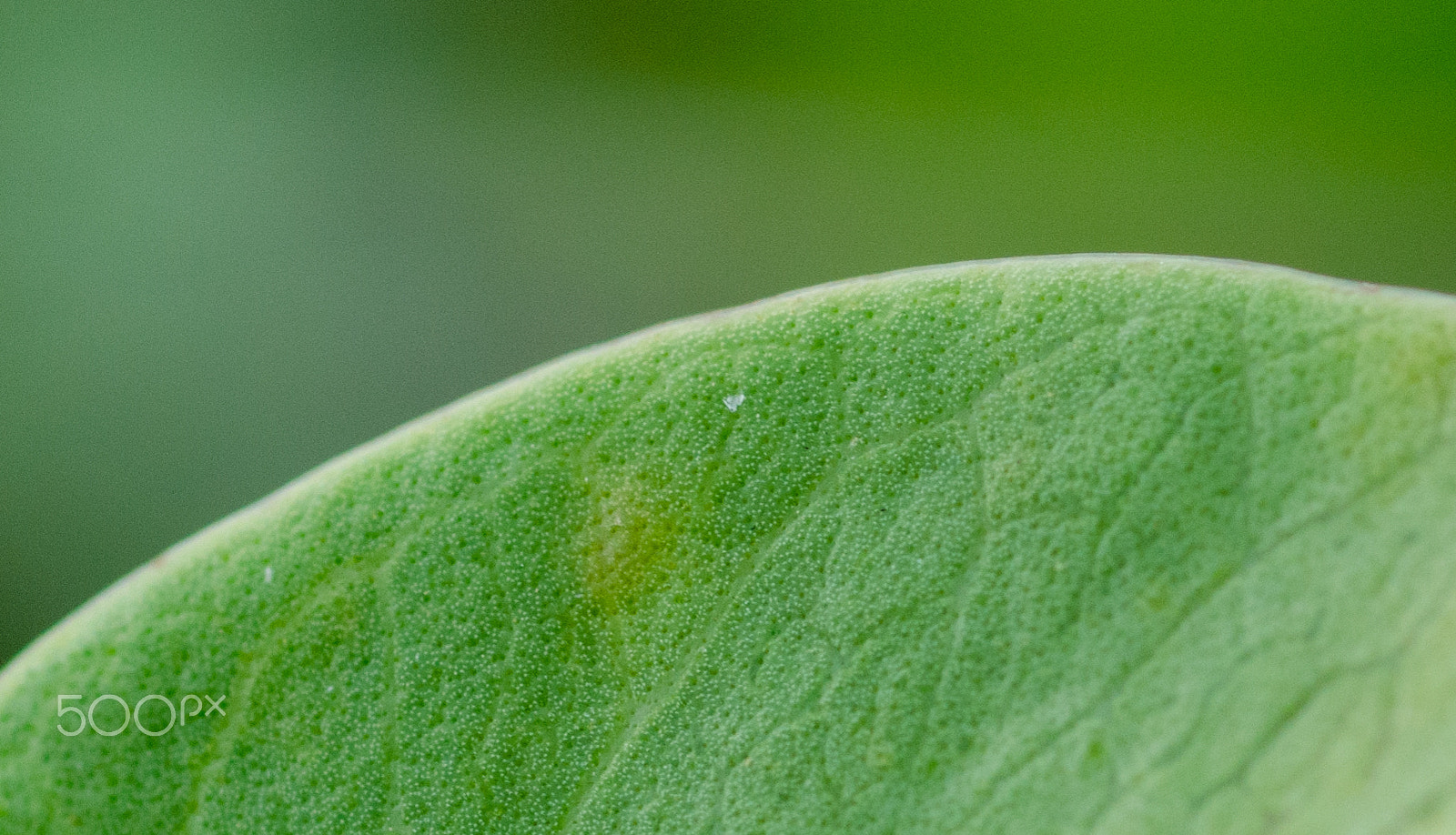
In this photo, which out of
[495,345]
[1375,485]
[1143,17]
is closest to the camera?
[1375,485]

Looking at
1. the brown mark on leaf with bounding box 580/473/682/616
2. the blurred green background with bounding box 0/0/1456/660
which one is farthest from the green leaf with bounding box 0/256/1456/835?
the blurred green background with bounding box 0/0/1456/660

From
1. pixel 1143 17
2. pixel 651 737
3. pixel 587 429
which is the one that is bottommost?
pixel 651 737

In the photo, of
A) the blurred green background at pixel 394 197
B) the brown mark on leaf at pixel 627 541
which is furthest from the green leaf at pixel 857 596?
the blurred green background at pixel 394 197

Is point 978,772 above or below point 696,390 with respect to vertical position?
below

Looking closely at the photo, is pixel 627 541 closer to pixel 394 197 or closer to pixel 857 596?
pixel 857 596

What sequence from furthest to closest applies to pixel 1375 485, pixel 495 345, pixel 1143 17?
pixel 495 345, pixel 1143 17, pixel 1375 485

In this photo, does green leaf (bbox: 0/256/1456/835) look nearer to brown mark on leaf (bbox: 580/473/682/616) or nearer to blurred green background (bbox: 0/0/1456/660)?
brown mark on leaf (bbox: 580/473/682/616)

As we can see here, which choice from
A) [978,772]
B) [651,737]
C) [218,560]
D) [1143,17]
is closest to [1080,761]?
[978,772]

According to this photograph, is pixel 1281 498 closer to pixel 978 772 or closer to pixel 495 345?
pixel 978 772
